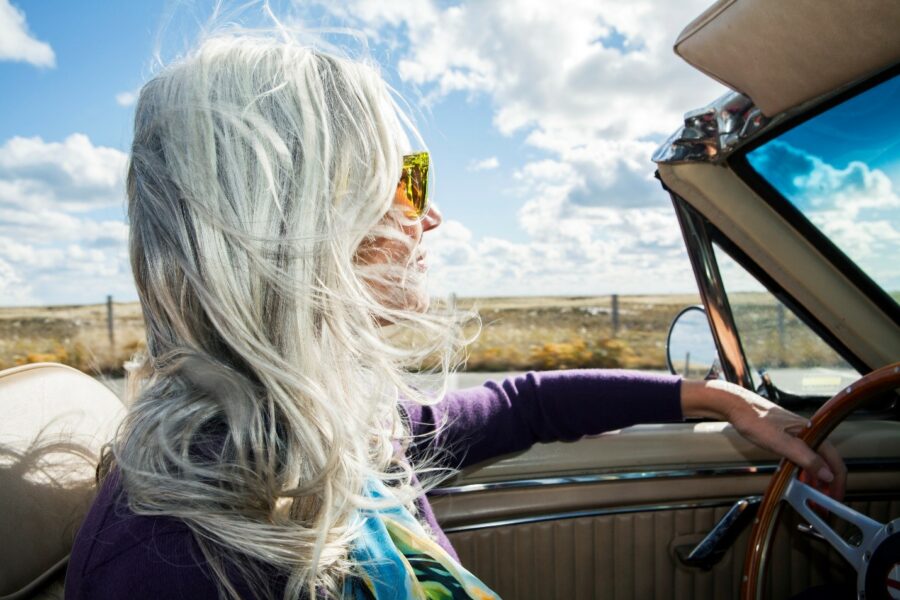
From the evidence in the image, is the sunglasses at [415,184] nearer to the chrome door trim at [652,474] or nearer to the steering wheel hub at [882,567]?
the chrome door trim at [652,474]

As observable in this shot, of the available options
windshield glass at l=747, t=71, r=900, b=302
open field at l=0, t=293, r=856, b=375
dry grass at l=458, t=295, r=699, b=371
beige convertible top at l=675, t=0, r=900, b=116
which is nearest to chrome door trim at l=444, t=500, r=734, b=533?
windshield glass at l=747, t=71, r=900, b=302

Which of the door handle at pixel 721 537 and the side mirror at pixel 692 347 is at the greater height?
the side mirror at pixel 692 347

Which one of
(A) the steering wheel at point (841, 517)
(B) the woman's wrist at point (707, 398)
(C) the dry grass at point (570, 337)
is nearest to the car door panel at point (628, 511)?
(B) the woman's wrist at point (707, 398)

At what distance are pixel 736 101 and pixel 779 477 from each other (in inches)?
35.1

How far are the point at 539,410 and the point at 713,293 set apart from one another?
2.70 ft

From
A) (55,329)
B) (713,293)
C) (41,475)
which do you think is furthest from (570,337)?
(41,475)

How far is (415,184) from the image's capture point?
1.18 metres

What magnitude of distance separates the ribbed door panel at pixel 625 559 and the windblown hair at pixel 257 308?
0.91m

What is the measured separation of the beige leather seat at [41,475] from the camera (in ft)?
3.40

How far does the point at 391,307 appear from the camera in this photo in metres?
1.13

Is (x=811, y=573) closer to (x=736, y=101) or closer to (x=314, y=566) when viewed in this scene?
(x=736, y=101)

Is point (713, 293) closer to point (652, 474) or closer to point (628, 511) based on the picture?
point (652, 474)

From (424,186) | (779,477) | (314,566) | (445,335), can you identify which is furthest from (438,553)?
(779,477)

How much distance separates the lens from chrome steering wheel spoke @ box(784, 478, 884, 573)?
4.32ft
